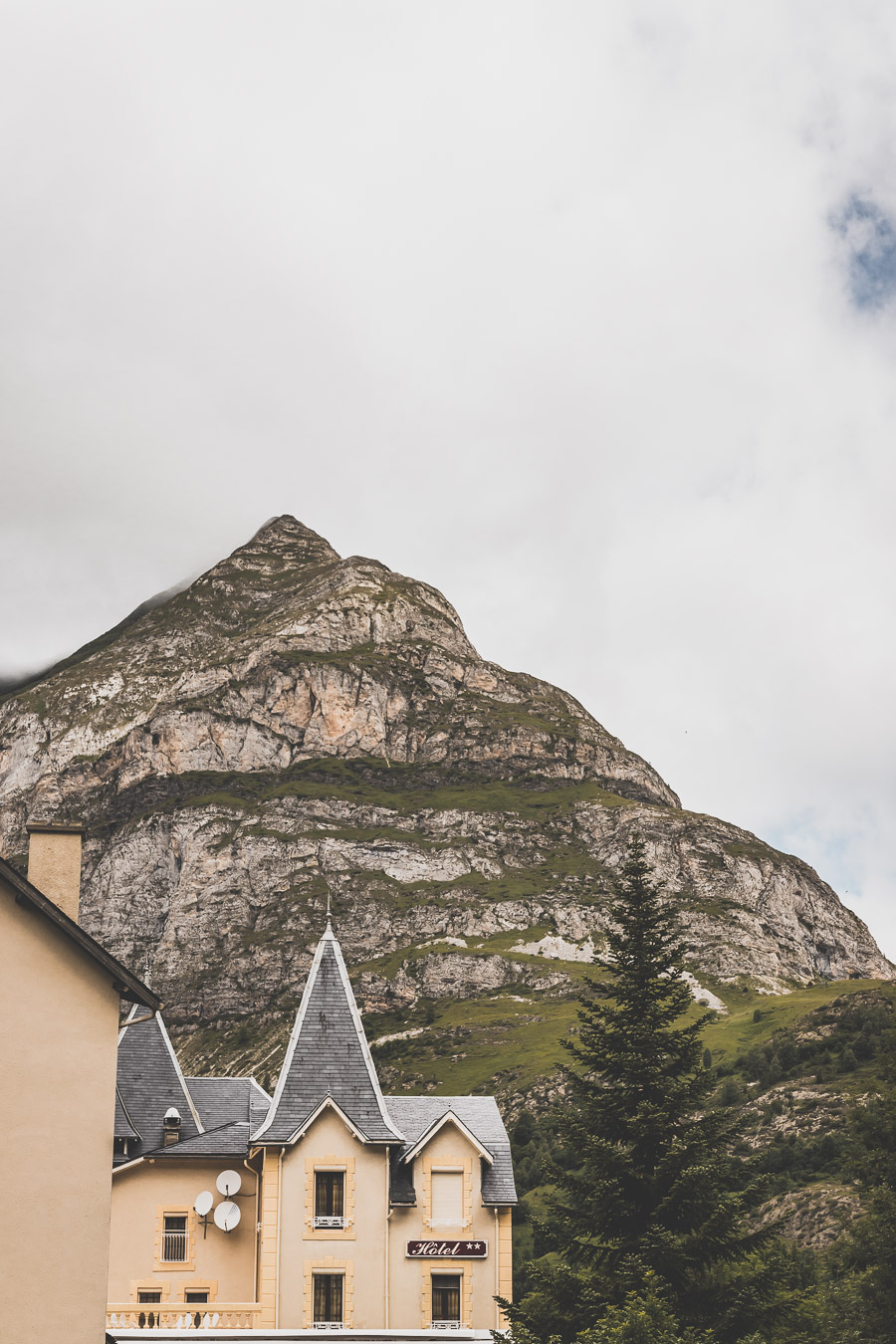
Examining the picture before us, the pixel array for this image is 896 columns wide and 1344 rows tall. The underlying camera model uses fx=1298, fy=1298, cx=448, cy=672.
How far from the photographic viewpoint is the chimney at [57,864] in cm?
2494

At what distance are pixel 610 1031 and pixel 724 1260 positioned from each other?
579 centimetres

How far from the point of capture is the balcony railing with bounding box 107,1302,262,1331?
119 feet

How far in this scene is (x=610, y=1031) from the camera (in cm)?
3281

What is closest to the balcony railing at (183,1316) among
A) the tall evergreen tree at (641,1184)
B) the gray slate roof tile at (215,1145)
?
the gray slate roof tile at (215,1145)

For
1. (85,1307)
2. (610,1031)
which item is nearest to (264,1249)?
(610,1031)

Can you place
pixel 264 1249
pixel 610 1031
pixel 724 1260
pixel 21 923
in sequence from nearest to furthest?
pixel 21 923 → pixel 724 1260 → pixel 610 1031 → pixel 264 1249

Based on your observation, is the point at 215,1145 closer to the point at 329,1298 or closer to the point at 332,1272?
the point at 332,1272

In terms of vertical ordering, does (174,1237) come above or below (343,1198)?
below

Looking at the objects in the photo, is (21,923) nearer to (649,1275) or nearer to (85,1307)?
(85,1307)

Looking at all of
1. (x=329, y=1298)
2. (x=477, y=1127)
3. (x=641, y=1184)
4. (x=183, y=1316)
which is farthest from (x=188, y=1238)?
(x=641, y=1184)

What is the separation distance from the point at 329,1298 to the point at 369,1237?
7.14 feet

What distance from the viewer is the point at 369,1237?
1649 inches

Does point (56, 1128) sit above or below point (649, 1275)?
above

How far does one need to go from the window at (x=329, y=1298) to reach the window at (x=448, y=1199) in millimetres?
3612
